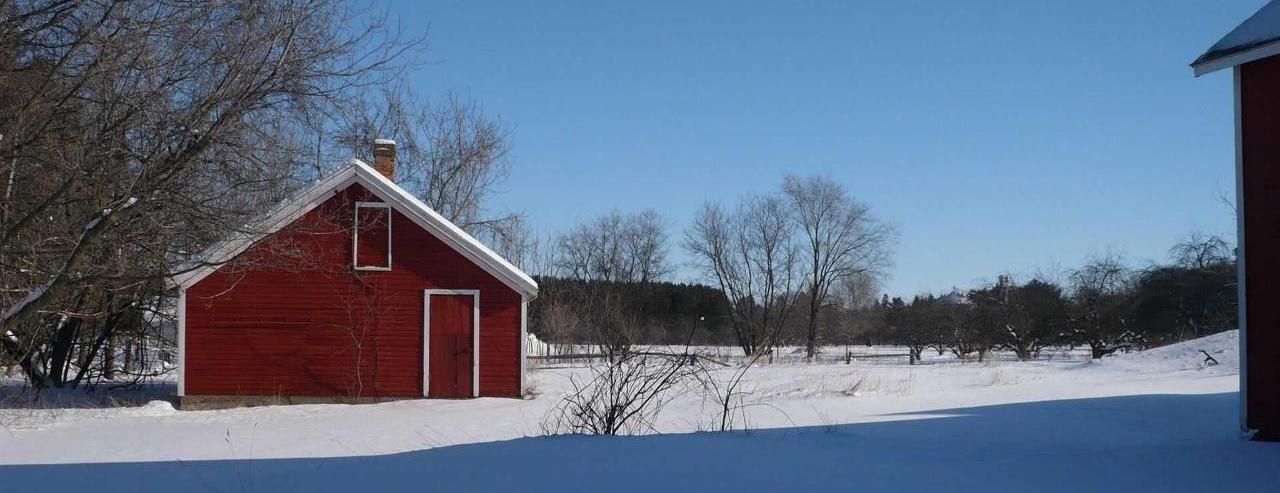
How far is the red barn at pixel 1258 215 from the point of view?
32.2 ft

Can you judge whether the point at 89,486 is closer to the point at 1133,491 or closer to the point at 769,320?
the point at 1133,491

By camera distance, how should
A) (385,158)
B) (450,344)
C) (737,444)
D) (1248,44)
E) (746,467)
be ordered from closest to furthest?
(746,467) → (737,444) → (1248,44) → (450,344) → (385,158)

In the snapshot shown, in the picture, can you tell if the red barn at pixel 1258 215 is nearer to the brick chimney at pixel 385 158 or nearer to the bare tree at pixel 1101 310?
the brick chimney at pixel 385 158

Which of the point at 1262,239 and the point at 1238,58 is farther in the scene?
the point at 1238,58

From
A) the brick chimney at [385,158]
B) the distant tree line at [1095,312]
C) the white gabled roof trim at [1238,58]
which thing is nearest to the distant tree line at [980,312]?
the distant tree line at [1095,312]

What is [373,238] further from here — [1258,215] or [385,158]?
[1258,215]

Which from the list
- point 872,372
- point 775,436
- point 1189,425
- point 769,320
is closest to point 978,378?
point 872,372

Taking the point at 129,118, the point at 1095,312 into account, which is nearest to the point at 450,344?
the point at 129,118

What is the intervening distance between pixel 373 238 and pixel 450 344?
2.53m

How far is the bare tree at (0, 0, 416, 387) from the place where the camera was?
8898 millimetres

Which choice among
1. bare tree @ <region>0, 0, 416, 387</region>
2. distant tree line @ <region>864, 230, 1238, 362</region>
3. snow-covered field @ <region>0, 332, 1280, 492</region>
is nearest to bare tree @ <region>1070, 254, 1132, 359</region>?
distant tree line @ <region>864, 230, 1238, 362</region>

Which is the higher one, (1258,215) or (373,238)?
(373,238)

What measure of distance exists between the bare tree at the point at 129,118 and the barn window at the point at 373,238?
31.5ft

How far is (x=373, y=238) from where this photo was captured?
20.4 meters
